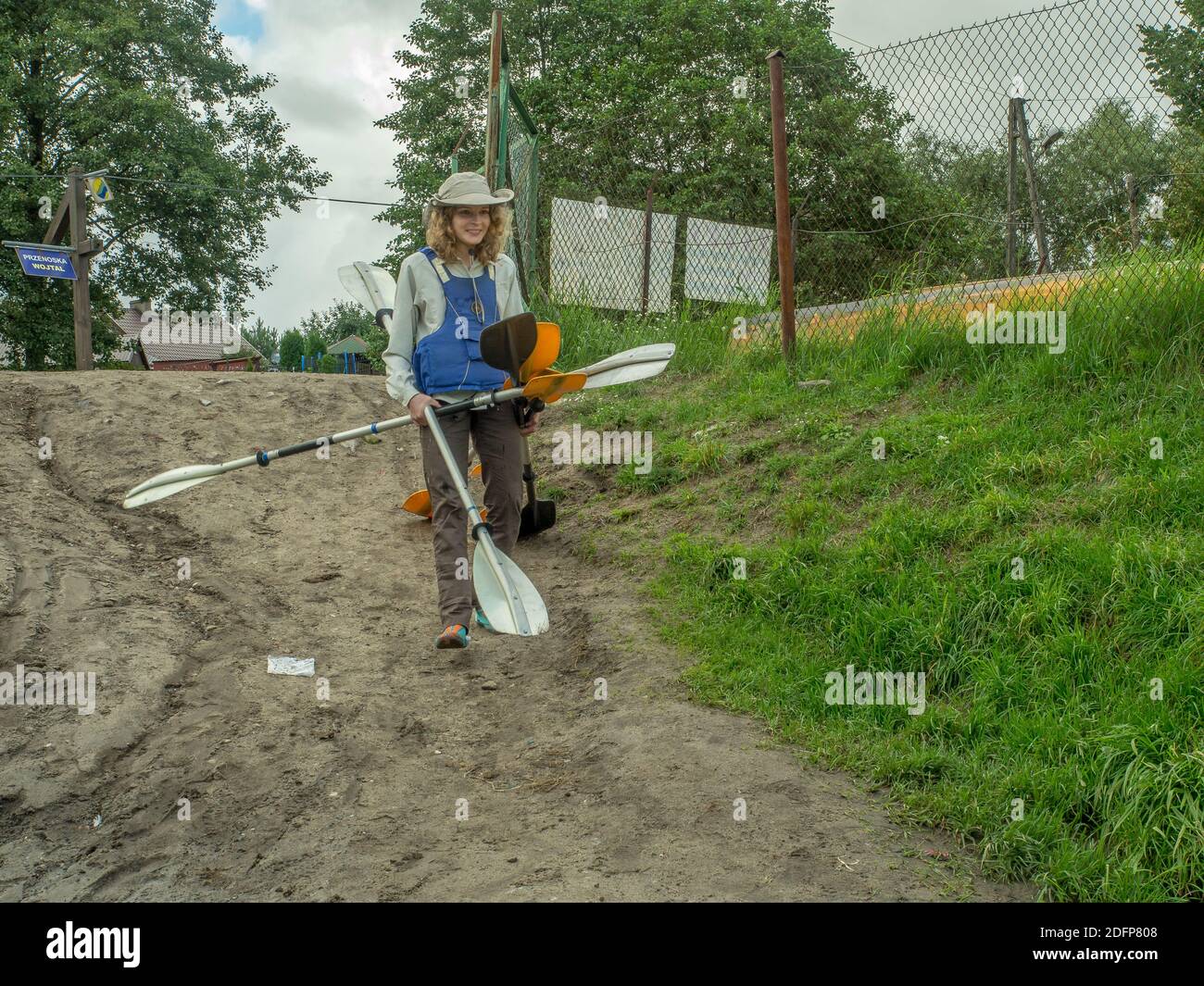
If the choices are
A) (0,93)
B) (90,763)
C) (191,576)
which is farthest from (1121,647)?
(0,93)

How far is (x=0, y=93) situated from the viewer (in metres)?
26.0

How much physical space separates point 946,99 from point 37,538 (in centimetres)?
675

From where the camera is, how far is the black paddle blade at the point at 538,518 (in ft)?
24.1

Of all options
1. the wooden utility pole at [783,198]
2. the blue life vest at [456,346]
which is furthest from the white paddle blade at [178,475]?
the wooden utility pole at [783,198]

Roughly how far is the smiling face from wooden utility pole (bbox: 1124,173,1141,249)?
396 cm

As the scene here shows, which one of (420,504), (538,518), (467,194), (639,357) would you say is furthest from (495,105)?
(639,357)

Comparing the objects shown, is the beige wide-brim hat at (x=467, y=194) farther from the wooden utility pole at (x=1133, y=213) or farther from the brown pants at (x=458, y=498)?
the wooden utility pole at (x=1133, y=213)

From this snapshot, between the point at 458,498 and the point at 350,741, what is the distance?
134 centimetres

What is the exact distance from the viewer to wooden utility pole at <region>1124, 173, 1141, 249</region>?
6.34m

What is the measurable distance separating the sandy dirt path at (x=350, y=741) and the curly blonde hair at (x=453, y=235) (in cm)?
214

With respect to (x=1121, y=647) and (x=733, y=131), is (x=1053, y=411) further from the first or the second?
(x=733, y=131)

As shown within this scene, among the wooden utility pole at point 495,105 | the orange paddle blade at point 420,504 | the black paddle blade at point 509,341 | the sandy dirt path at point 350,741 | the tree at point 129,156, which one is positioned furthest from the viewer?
the tree at point 129,156

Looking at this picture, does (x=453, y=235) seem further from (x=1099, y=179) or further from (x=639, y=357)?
(x=1099, y=179)

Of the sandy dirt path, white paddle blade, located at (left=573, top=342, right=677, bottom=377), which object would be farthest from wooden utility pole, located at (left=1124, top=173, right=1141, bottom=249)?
the sandy dirt path
